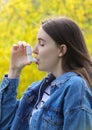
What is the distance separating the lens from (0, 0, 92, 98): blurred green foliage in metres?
6.27

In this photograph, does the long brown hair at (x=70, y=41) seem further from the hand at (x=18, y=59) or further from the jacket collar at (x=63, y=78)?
the hand at (x=18, y=59)

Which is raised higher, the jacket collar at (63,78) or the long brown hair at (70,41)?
the long brown hair at (70,41)

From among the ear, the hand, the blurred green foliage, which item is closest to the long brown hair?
the ear

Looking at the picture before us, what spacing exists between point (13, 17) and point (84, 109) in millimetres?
5208

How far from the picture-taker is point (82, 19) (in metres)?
8.05

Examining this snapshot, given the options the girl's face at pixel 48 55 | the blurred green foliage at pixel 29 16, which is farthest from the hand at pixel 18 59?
the blurred green foliage at pixel 29 16

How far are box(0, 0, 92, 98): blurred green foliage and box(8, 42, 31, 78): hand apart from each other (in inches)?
88.6

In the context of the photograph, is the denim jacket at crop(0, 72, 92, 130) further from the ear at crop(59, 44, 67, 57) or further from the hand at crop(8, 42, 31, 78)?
the hand at crop(8, 42, 31, 78)

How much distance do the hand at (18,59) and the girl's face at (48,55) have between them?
0.21 metres

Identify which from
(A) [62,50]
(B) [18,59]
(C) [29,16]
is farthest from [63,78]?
(C) [29,16]

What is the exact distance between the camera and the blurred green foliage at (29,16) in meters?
6.27

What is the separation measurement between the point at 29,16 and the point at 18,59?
15.1 feet

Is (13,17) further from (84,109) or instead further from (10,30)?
(84,109)

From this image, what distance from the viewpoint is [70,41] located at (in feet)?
8.22
